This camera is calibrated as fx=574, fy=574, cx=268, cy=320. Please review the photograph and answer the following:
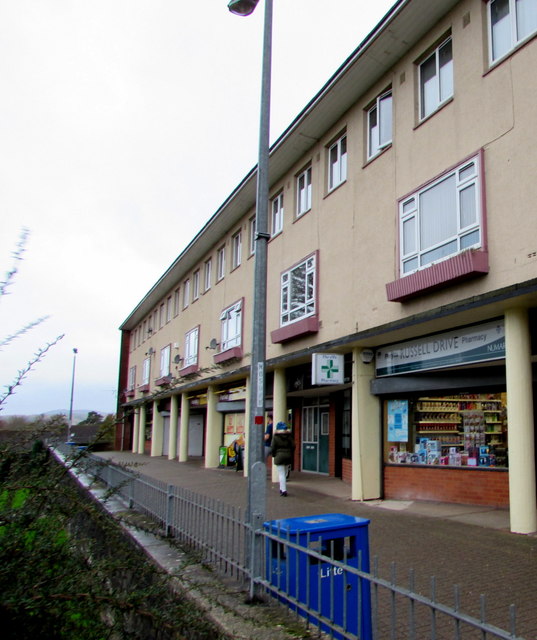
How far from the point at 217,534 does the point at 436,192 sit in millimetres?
6982

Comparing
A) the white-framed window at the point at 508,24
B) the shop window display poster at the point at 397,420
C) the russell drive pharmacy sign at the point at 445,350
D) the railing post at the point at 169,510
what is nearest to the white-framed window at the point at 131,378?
the shop window display poster at the point at 397,420

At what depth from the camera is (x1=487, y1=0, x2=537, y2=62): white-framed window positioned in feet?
27.9

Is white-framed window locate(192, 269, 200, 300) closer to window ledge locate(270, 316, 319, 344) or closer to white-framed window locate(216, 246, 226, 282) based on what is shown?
white-framed window locate(216, 246, 226, 282)

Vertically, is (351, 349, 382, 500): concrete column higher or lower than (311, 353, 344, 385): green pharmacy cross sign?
lower

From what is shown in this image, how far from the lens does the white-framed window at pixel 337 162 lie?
1344 centimetres

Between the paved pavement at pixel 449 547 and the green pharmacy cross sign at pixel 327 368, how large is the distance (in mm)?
2436

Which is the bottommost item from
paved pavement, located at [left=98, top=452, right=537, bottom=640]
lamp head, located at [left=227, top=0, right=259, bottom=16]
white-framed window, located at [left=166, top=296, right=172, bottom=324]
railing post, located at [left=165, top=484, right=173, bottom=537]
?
paved pavement, located at [left=98, top=452, right=537, bottom=640]

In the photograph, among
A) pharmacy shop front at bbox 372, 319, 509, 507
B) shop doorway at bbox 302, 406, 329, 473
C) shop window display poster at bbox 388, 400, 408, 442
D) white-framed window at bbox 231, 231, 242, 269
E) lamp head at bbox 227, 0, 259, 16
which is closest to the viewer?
lamp head at bbox 227, 0, 259, 16

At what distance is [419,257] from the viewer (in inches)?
395

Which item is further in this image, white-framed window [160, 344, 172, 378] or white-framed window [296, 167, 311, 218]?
white-framed window [160, 344, 172, 378]

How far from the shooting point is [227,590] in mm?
4719

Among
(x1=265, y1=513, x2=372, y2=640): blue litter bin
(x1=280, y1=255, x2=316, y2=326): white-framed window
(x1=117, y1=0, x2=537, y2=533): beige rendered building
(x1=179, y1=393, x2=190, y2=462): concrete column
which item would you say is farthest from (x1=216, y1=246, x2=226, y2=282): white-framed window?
(x1=265, y1=513, x2=372, y2=640): blue litter bin

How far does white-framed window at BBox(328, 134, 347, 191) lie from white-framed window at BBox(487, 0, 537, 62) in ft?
14.8

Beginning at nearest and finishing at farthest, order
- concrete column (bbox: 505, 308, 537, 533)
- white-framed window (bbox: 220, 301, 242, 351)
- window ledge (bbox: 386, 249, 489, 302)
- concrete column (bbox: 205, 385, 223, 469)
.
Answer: concrete column (bbox: 505, 308, 537, 533) < window ledge (bbox: 386, 249, 489, 302) < white-framed window (bbox: 220, 301, 242, 351) < concrete column (bbox: 205, 385, 223, 469)
